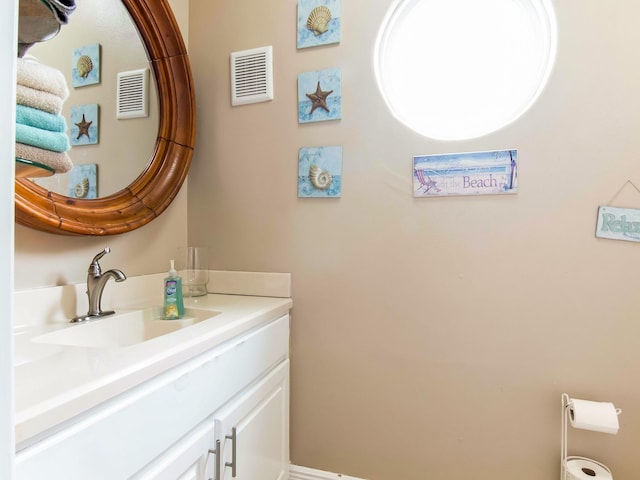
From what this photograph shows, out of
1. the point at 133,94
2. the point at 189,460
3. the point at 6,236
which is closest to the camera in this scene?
the point at 6,236

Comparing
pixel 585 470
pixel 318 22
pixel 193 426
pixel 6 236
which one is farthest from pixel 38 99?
pixel 585 470

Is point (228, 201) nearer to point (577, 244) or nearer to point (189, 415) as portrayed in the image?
point (189, 415)

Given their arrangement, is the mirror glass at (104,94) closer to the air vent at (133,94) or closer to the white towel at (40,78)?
the air vent at (133,94)

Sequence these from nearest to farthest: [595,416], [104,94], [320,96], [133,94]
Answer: [595,416]
[104,94]
[133,94]
[320,96]

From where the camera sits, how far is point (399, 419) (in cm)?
130

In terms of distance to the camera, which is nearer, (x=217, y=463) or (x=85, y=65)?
(x=217, y=463)

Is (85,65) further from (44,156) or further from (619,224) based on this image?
(619,224)

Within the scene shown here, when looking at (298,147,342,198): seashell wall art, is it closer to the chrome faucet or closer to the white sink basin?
the white sink basin

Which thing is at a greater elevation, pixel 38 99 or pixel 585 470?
pixel 38 99

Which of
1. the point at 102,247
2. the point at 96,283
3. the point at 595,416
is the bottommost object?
the point at 595,416

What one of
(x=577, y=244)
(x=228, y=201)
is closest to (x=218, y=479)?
(x=228, y=201)

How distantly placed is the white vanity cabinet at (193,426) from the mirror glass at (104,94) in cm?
71

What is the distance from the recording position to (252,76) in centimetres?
145

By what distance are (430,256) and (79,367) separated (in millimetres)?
1092
